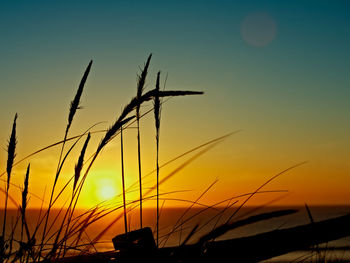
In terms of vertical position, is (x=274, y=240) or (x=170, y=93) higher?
(x=170, y=93)

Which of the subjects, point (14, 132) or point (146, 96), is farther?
point (14, 132)

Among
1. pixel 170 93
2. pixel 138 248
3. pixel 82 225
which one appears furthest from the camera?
pixel 82 225

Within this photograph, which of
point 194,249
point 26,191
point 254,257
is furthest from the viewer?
point 26,191

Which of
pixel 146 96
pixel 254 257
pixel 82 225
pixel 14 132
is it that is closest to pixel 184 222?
pixel 82 225

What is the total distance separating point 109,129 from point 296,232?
0.92 m

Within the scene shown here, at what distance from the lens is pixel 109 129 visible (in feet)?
6.79

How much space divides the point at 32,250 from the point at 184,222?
0.72 meters

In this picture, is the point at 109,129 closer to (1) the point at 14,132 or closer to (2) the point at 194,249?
(1) the point at 14,132

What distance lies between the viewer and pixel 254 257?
153cm

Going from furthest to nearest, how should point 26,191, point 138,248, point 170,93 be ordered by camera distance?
point 26,191
point 170,93
point 138,248

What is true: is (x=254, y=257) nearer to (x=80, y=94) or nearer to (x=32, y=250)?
(x=32, y=250)

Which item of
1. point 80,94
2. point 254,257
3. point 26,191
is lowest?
point 254,257

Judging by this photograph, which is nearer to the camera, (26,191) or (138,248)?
(138,248)

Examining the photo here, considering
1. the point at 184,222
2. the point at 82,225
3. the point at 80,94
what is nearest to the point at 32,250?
the point at 82,225
